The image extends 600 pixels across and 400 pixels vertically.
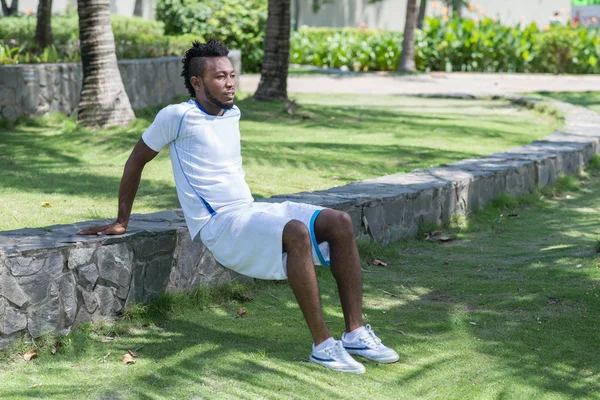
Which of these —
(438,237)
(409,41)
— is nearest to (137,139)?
(438,237)

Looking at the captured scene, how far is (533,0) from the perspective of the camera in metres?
39.5

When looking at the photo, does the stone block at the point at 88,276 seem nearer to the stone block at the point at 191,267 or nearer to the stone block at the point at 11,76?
the stone block at the point at 191,267

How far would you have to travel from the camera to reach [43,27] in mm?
13656

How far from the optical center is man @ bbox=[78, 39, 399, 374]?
4.17 metres

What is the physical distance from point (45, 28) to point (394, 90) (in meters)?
7.36

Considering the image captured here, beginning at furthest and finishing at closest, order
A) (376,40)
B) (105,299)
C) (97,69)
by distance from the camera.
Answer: (376,40), (97,69), (105,299)

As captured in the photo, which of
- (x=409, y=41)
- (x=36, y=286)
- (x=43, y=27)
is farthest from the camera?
(x=409, y=41)

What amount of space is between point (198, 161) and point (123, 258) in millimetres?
664

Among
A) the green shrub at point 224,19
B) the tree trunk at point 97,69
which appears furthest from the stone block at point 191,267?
the green shrub at point 224,19

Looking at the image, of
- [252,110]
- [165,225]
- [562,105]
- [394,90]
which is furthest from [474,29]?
[165,225]

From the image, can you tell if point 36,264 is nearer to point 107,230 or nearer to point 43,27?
point 107,230

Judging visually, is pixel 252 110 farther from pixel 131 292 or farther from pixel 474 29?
pixel 474 29

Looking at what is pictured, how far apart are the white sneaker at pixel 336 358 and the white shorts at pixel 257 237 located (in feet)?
1.25

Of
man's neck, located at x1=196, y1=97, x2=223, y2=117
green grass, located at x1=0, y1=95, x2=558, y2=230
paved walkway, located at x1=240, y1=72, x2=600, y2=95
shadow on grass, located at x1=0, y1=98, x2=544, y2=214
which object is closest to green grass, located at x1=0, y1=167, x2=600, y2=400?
man's neck, located at x1=196, y1=97, x2=223, y2=117
